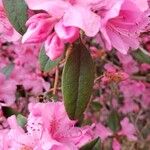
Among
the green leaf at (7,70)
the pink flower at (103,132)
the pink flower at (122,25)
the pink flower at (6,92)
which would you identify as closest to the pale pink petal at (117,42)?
the pink flower at (122,25)

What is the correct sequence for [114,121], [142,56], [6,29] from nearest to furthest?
1. [6,29]
2. [142,56]
3. [114,121]

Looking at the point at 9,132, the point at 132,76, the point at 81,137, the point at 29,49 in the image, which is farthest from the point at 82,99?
the point at 132,76

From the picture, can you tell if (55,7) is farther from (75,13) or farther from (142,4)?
(142,4)

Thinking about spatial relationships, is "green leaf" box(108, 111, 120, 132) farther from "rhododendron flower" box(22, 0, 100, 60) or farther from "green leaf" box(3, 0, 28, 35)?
"rhododendron flower" box(22, 0, 100, 60)

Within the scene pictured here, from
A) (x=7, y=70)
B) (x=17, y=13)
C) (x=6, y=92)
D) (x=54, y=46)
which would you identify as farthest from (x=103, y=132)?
(x=54, y=46)

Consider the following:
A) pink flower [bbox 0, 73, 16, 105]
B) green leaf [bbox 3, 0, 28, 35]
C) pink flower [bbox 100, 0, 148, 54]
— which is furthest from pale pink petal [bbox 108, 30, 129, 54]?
pink flower [bbox 0, 73, 16, 105]

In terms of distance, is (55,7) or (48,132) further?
(48,132)

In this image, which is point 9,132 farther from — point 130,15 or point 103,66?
point 103,66
